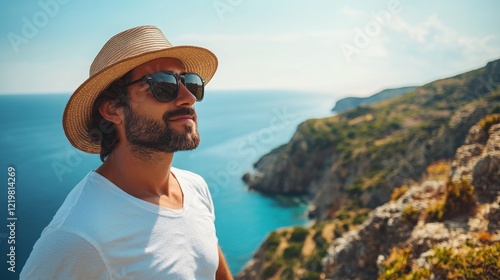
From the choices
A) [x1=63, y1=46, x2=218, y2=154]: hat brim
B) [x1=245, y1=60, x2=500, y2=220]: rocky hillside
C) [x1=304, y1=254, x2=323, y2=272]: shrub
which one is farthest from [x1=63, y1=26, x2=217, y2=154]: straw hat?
[x1=304, y1=254, x2=323, y2=272]: shrub

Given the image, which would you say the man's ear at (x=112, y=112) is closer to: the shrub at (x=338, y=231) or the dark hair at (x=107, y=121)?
the dark hair at (x=107, y=121)

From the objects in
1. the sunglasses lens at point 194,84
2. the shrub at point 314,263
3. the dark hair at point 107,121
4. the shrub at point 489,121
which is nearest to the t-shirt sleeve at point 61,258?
the dark hair at point 107,121

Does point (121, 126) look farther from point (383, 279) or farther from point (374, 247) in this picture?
point (374, 247)

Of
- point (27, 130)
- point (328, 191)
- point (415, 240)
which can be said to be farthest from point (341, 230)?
point (27, 130)

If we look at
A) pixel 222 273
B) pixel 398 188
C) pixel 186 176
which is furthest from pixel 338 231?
pixel 186 176

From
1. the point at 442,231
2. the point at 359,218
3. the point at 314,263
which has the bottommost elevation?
the point at 314,263

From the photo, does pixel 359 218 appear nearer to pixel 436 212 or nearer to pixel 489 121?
pixel 489 121

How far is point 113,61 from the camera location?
2547 millimetres

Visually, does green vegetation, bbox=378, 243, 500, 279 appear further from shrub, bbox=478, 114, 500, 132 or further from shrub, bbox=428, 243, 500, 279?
shrub, bbox=478, 114, 500, 132

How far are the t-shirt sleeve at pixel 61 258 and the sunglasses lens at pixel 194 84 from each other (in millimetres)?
1597

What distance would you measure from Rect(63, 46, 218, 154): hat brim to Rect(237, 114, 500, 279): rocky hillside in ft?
17.3

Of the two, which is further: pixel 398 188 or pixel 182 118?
pixel 398 188

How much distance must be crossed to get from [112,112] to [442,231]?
23.8 feet

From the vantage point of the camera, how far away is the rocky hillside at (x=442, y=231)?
531 centimetres
